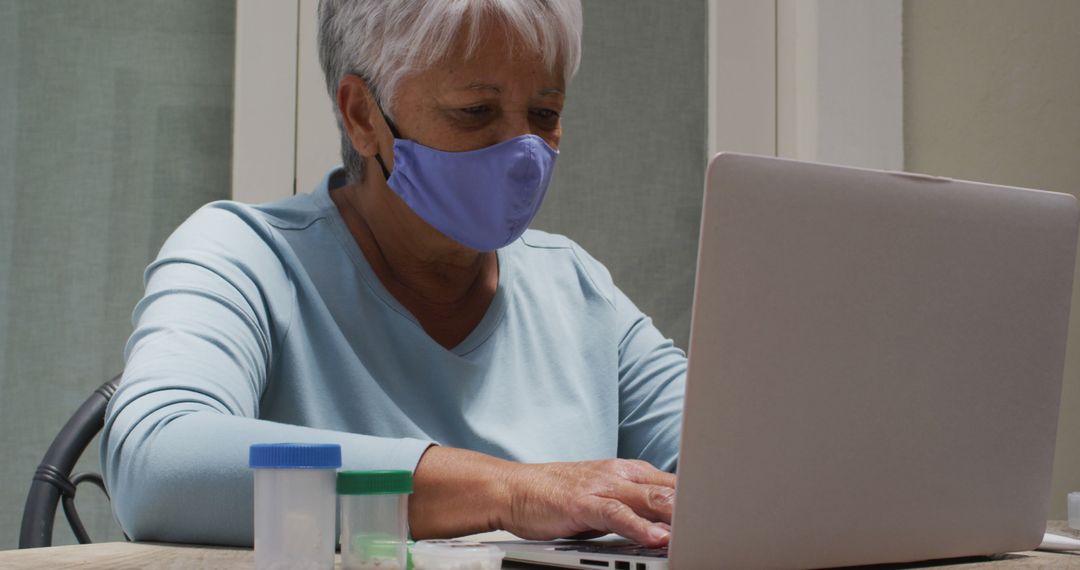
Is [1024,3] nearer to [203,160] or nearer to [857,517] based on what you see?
[203,160]

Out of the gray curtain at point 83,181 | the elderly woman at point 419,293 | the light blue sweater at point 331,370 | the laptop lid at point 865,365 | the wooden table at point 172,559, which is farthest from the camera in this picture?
the gray curtain at point 83,181

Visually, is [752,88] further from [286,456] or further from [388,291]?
Result: [286,456]

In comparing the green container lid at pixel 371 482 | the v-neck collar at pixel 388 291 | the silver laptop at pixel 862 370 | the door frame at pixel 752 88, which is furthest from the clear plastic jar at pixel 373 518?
the door frame at pixel 752 88

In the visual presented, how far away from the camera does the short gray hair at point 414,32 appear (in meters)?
1.18

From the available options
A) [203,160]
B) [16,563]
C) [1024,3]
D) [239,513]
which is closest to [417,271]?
[239,513]

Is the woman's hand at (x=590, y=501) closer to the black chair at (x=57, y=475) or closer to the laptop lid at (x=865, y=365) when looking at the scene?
the laptop lid at (x=865, y=365)

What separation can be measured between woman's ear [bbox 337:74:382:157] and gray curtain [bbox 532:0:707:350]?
79cm

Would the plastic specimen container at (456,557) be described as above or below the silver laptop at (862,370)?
below

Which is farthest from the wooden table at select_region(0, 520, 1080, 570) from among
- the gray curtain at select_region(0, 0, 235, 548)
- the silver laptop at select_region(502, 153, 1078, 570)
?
the gray curtain at select_region(0, 0, 235, 548)

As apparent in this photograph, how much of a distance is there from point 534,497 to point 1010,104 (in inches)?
61.1

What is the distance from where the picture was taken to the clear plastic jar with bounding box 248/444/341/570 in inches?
24.5

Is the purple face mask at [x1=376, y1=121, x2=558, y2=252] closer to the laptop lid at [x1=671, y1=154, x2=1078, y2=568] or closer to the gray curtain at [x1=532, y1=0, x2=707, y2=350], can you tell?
the laptop lid at [x1=671, y1=154, x2=1078, y2=568]

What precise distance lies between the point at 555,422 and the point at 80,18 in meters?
1.19

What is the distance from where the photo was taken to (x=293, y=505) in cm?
63
